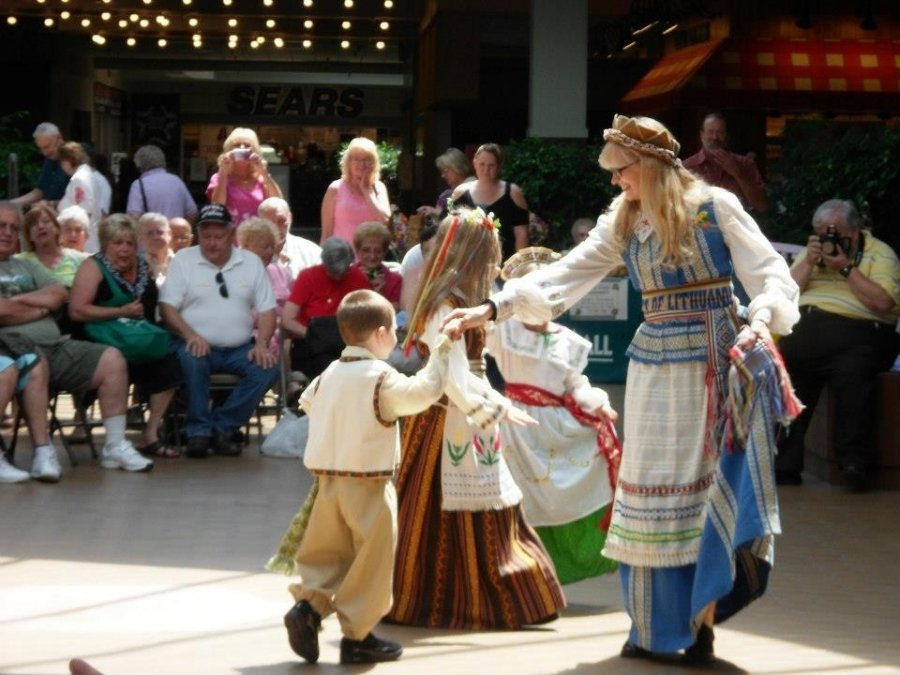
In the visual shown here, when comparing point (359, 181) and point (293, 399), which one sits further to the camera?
point (359, 181)

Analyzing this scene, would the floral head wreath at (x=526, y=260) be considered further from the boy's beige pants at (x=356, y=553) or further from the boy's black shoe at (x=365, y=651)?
the boy's black shoe at (x=365, y=651)

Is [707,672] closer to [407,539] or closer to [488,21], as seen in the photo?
[407,539]

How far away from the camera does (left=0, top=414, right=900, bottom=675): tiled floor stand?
Answer: 20.3 feet

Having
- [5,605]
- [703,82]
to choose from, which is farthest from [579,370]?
[703,82]

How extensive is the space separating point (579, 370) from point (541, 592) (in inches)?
42.0

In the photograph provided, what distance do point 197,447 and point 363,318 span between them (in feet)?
16.6

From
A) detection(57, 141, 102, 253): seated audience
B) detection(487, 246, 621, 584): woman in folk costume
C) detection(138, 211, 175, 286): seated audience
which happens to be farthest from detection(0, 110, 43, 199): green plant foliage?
detection(487, 246, 621, 584): woman in folk costume

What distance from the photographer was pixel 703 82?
20.3m

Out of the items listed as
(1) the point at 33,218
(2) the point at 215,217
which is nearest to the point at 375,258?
(2) the point at 215,217

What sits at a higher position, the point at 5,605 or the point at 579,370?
the point at 579,370

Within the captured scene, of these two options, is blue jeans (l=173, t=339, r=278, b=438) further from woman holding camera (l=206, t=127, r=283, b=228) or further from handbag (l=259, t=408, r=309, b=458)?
woman holding camera (l=206, t=127, r=283, b=228)

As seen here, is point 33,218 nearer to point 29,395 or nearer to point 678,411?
point 29,395

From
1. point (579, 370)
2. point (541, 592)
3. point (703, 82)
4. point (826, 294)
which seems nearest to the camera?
point (541, 592)

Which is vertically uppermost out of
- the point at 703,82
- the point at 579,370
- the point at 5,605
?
the point at 703,82
